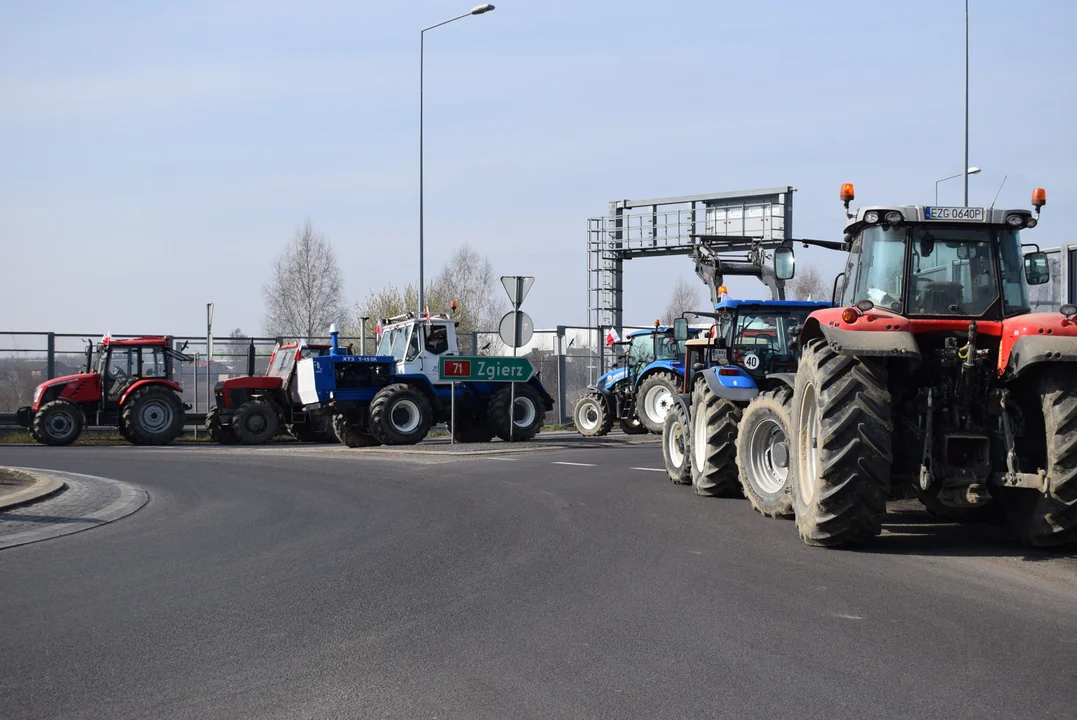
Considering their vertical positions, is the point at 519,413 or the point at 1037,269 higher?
the point at 1037,269

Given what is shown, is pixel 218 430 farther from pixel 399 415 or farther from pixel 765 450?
pixel 765 450

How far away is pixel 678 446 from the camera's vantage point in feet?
46.9

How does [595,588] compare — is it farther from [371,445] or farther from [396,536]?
[371,445]

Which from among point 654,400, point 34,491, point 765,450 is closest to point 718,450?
point 765,450

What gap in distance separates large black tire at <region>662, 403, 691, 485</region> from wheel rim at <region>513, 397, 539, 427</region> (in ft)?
33.0

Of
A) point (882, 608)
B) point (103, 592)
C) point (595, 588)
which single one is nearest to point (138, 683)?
point (103, 592)

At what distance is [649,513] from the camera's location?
448 inches

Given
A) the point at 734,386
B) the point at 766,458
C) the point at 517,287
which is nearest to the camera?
the point at 766,458

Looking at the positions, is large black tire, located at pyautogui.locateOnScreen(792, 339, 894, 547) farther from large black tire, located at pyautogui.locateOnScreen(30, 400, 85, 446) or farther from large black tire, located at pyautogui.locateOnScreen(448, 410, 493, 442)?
large black tire, located at pyautogui.locateOnScreen(30, 400, 85, 446)

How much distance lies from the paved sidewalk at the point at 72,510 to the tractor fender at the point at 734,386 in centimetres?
656

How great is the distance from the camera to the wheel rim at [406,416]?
22.9m

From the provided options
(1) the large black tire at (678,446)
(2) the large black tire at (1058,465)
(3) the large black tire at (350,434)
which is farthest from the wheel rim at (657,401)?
(2) the large black tire at (1058,465)

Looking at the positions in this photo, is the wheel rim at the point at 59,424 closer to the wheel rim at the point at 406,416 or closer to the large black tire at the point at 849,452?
the wheel rim at the point at 406,416

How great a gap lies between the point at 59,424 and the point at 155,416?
6.61ft
